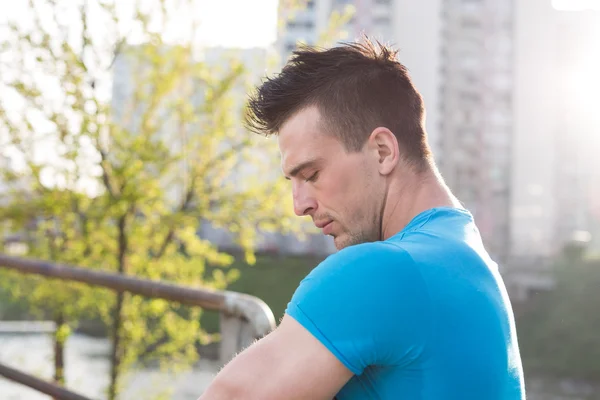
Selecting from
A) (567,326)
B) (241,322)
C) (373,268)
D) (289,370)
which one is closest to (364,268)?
(373,268)

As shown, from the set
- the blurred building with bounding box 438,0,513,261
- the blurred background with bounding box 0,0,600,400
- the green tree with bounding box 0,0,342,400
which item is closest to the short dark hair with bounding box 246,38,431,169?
the blurred background with bounding box 0,0,600,400

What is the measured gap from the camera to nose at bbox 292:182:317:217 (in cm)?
149

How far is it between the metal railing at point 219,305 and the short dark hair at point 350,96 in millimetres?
734

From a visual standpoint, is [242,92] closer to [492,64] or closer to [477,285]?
[477,285]

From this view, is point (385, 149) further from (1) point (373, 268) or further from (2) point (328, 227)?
(1) point (373, 268)

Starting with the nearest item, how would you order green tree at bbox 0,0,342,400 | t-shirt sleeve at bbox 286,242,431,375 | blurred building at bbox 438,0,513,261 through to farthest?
t-shirt sleeve at bbox 286,242,431,375 < green tree at bbox 0,0,342,400 < blurred building at bbox 438,0,513,261

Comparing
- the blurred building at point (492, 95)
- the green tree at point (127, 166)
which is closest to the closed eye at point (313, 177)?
the green tree at point (127, 166)

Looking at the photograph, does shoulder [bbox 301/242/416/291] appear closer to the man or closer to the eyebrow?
the man

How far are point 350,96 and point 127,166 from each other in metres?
6.70

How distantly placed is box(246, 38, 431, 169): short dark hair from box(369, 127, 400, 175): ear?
0.02 m

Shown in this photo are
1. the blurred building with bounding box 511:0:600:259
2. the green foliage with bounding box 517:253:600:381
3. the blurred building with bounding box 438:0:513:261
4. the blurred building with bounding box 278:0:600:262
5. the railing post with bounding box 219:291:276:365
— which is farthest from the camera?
the blurred building with bounding box 511:0:600:259

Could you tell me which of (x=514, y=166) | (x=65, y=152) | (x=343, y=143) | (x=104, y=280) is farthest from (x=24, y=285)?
(x=514, y=166)

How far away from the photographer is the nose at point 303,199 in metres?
1.49

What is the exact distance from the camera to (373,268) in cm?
106
